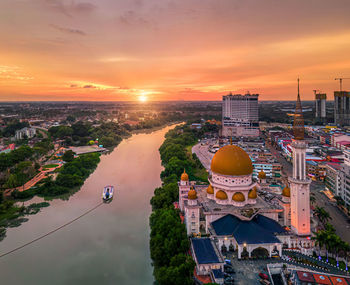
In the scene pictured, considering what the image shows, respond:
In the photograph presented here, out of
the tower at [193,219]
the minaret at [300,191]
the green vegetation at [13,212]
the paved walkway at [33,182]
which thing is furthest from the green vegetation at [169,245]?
the paved walkway at [33,182]

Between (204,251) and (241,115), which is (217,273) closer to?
(204,251)

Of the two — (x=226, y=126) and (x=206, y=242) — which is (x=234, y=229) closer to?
(x=206, y=242)

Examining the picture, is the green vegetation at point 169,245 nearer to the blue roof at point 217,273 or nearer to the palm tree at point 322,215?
the blue roof at point 217,273

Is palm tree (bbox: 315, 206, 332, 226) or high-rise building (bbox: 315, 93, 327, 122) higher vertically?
high-rise building (bbox: 315, 93, 327, 122)

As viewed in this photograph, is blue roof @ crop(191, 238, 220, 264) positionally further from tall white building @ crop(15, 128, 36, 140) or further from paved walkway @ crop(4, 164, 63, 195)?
tall white building @ crop(15, 128, 36, 140)

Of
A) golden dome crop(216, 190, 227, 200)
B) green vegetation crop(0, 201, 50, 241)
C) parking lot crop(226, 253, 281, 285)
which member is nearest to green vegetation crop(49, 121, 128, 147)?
green vegetation crop(0, 201, 50, 241)

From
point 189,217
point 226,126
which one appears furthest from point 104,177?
point 226,126

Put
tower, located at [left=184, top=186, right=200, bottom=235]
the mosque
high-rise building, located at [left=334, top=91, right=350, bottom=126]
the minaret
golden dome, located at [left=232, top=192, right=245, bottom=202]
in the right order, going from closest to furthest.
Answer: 1. the mosque
2. the minaret
3. tower, located at [left=184, top=186, right=200, bottom=235]
4. golden dome, located at [left=232, top=192, right=245, bottom=202]
5. high-rise building, located at [left=334, top=91, right=350, bottom=126]

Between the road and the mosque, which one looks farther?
the road
